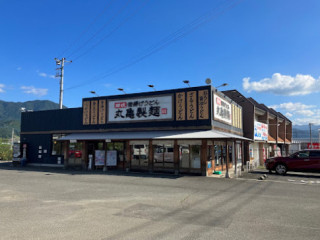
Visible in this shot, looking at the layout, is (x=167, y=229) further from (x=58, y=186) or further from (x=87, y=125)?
(x=87, y=125)

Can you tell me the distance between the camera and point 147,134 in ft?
60.2

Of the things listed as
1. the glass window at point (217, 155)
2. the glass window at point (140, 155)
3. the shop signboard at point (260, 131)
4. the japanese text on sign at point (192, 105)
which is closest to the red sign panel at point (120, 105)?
the glass window at point (140, 155)

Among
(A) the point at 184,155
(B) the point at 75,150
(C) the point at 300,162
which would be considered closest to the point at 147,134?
(A) the point at 184,155

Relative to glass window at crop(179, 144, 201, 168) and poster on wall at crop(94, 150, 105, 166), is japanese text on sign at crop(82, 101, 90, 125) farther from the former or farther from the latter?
glass window at crop(179, 144, 201, 168)

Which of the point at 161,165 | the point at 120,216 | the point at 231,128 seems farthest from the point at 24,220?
the point at 231,128

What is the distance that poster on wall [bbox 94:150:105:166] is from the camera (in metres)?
20.1

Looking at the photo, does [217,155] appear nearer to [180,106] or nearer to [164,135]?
[180,106]

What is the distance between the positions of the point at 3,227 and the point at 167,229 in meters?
3.80

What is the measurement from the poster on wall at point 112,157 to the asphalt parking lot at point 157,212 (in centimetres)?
767

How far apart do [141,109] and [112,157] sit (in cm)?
426

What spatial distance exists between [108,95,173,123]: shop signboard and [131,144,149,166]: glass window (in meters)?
2.06

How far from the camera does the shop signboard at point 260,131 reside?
2617 cm

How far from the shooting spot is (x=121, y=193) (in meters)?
10.6

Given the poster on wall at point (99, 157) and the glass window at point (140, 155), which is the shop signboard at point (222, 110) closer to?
the glass window at point (140, 155)
